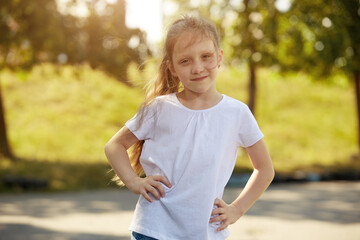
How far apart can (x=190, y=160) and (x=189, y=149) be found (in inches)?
1.9

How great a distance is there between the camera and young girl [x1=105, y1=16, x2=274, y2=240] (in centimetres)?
216

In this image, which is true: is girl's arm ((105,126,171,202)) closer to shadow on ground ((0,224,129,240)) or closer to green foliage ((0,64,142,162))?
shadow on ground ((0,224,129,240))

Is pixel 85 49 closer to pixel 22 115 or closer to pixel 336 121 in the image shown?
pixel 22 115

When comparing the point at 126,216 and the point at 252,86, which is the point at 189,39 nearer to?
the point at 126,216

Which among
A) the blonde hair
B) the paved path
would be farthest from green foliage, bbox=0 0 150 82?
the blonde hair

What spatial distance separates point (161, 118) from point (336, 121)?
19.1 meters

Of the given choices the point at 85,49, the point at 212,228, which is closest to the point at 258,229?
the point at 212,228

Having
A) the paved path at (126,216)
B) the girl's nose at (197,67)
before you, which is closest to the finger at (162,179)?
the girl's nose at (197,67)

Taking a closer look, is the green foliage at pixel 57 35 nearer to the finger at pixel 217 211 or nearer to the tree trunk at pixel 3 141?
the tree trunk at pixel 3 141

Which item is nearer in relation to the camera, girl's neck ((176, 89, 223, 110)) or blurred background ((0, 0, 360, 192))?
girl's neck ((176, 89, 223, 110))

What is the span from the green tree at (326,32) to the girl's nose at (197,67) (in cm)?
1165

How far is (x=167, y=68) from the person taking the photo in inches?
95.7

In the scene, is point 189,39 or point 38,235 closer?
point 189,39

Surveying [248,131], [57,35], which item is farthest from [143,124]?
[57,35]
